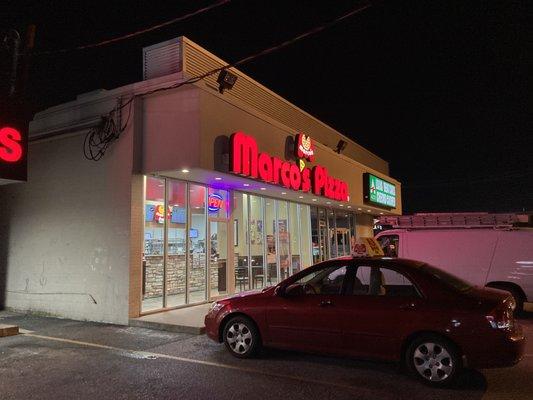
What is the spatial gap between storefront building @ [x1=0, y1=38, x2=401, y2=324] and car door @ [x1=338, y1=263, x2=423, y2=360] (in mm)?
5047

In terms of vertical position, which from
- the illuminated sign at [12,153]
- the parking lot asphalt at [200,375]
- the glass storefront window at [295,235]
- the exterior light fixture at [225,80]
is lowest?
the parking lot asphalt at [200,375]

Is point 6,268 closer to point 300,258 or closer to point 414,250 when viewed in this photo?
point 300,258

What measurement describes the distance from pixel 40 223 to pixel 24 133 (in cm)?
318

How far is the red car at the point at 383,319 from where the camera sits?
5.57 metres

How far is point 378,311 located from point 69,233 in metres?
8.36

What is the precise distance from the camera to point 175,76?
10.5 metres

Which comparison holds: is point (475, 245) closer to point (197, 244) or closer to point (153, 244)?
point (197, 244)

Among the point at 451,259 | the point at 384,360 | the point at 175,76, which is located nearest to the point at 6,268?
the point at 175,76

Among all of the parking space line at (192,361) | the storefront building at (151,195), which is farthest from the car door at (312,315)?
the storefront building at (151,195)

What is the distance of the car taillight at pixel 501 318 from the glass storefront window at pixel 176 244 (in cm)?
780

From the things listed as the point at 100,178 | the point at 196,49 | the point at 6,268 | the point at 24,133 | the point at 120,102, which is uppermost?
the point at 196,49

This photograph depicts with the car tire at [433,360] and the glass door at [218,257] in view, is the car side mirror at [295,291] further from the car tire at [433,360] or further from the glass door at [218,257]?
the glass door at [218,257]

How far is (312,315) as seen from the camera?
6.59 m

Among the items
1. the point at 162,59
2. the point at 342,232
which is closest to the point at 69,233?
the point at 162,59
